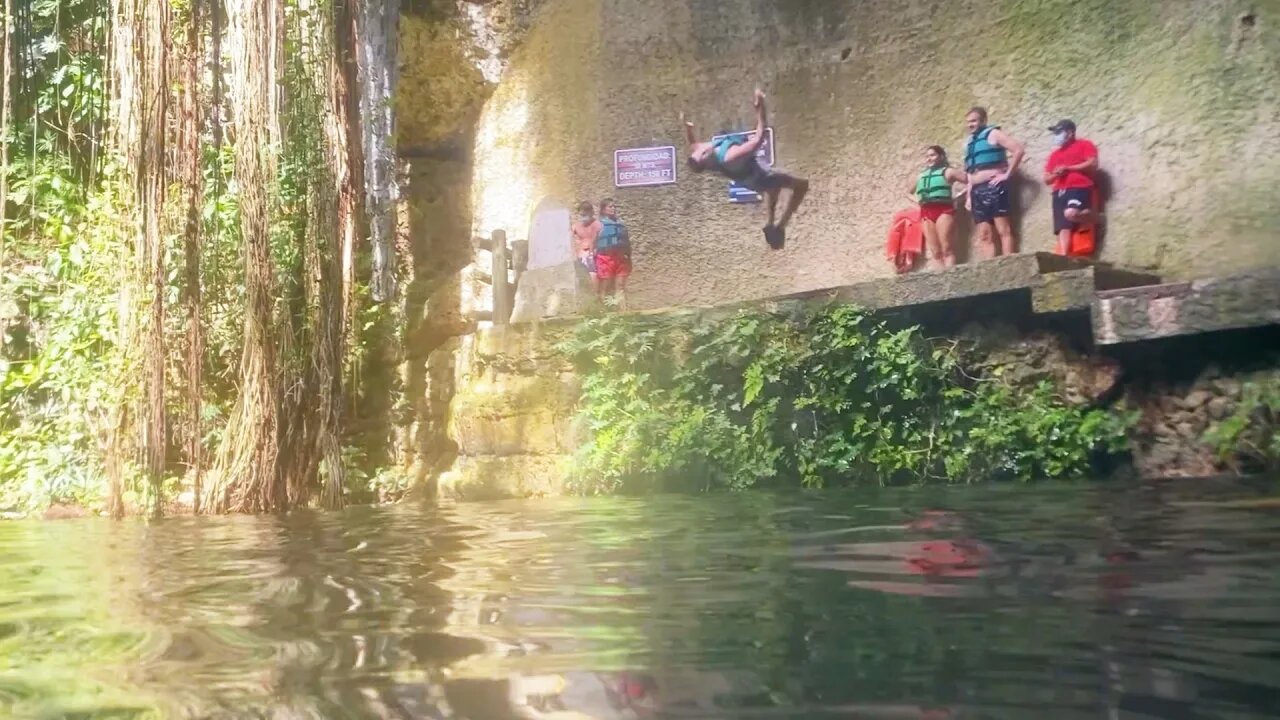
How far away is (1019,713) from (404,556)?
2.09 m

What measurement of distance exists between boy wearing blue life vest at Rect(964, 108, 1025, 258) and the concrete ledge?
1.68 meters

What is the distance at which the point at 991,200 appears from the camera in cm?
773

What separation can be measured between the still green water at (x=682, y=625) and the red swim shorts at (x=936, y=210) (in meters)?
5.14

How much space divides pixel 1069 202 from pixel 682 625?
663 cm

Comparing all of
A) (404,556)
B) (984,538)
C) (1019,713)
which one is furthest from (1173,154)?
(1019,713)

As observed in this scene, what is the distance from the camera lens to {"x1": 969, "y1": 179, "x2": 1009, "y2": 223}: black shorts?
7.72 m

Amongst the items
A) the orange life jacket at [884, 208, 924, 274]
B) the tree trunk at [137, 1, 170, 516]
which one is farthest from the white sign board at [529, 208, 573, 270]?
the tree trunk at [137, 1, 170, 516]

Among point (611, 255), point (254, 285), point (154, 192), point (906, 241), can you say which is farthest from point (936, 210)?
point (154, 192)

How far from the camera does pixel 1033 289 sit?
20.9ft

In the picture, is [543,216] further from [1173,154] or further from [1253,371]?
[1253,371]

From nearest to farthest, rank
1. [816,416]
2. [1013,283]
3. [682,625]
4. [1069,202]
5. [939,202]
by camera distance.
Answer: [682,625] → [1013,283] → [816,416] → [1069,202] → [939,202]

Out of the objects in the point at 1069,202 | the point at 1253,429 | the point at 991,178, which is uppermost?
the point at 991,178

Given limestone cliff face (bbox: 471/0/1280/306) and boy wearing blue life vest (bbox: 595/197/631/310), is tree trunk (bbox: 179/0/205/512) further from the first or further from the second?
limestone cliff face (bbox: 471/0/1280/306)

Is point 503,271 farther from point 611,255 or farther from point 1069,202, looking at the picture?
point 1069,202
